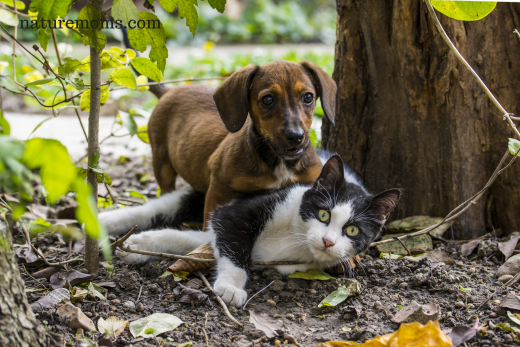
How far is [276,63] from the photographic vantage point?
9.52ft

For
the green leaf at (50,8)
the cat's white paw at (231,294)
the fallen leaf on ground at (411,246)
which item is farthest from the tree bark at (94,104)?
the fallen leaf on ground at (411,246)

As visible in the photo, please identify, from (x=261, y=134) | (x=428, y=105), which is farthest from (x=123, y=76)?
(x=428, y=105)

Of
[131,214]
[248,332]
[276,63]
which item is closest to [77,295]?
[248,332]

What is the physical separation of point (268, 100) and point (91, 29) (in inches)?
45.7

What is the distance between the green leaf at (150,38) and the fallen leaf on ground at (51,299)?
113 centimetres

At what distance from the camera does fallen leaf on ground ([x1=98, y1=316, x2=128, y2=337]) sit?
185cm

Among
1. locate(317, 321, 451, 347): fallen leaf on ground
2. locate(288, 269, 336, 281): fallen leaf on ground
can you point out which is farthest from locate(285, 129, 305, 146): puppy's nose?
locate(317, 321, 451, 347): fallen leaf on ground

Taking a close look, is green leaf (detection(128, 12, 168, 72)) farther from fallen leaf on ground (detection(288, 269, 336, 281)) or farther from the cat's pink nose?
fallen leaf on ground (detection(288, 269, 336, 281))

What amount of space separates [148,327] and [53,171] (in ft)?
3.83

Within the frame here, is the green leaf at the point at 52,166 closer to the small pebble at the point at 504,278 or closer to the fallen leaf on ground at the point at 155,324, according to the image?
the fallen leaf on ground at the point at 155,324

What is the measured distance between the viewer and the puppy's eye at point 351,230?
98.3 inches

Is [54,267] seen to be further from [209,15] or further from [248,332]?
[209,15]

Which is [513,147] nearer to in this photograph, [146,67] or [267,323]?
[267,323]

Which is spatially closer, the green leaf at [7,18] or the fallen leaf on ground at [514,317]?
the fallen leaf on ground at [514,317]
